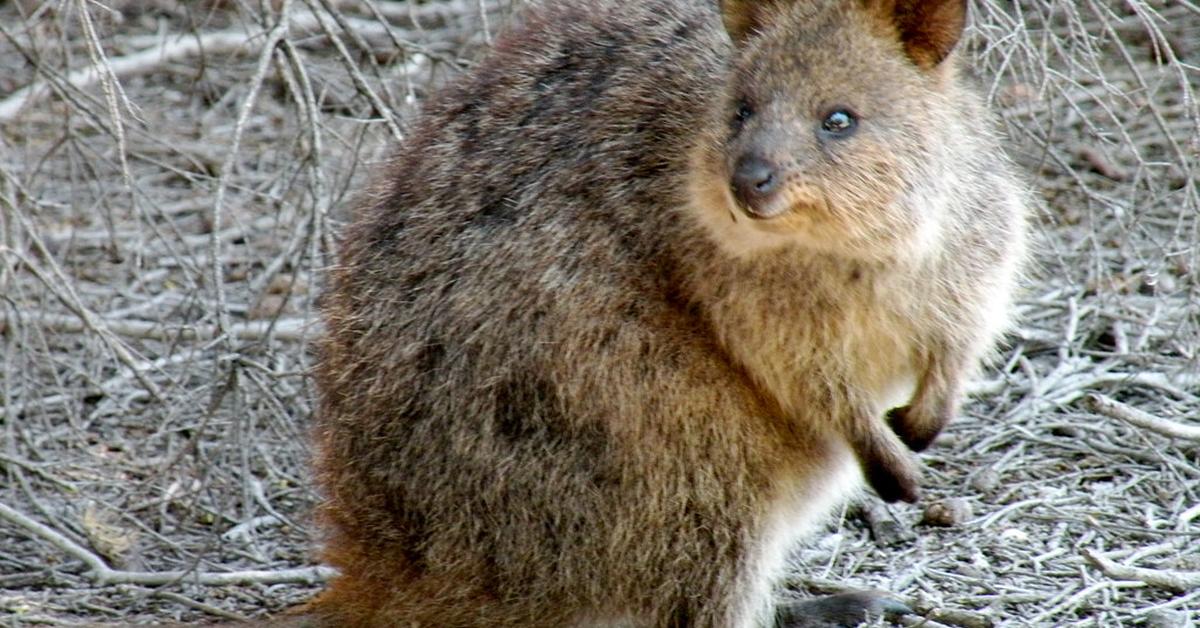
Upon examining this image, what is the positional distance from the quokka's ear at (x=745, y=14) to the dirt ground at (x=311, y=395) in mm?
811

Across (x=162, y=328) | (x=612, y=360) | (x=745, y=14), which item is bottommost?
(x=162, y=328)

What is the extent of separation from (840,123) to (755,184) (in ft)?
0.98

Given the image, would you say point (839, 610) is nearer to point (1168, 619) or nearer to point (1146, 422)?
point (1168, 619)

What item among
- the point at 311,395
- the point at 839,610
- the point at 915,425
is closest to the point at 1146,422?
the point at 915,425

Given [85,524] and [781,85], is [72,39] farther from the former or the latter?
[781,85]

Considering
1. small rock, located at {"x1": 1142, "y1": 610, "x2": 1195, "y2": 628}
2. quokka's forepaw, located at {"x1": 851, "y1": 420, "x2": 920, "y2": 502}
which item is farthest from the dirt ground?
quokka's forepaw, located at {"x1": 851, "y1": 420, "x2": 920, "y2": 502}

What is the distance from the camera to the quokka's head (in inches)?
142

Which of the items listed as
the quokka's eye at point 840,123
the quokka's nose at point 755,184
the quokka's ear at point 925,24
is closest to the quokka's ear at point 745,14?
the quokka's ear at point 925,24

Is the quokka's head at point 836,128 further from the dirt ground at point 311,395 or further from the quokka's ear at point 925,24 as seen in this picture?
the dirt ground at point 311,395

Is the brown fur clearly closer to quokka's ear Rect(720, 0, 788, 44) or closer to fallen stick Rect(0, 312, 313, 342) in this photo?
quokka's ear Rect(720, 0, 788, 44)

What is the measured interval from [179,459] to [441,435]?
38.5 inches

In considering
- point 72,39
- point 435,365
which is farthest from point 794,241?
point 72,39

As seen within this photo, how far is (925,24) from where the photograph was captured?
3797 millimetres

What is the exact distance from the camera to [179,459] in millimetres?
4715
